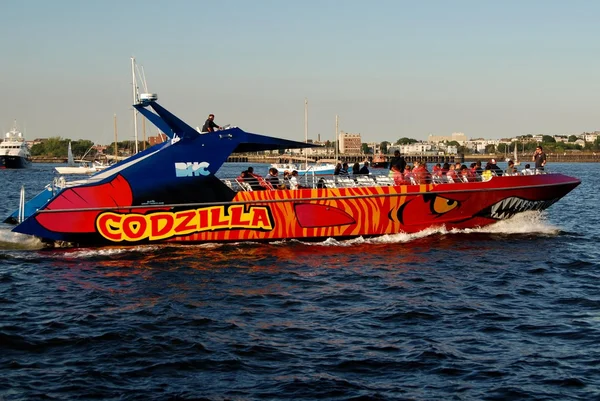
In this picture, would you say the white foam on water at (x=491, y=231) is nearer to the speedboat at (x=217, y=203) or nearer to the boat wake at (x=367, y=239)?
the boat wake at (x=367, y=239)

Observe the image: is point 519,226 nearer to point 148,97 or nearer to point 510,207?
point 510,207

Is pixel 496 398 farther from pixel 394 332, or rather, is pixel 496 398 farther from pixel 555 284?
pixel 555 284

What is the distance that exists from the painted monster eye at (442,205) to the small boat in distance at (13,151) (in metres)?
100

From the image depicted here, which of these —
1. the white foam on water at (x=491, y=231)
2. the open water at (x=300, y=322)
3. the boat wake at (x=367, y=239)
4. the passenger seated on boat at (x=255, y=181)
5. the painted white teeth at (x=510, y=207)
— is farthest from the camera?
the painted white teeth at (x=510, y=207)

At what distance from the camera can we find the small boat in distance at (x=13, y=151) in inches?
4341

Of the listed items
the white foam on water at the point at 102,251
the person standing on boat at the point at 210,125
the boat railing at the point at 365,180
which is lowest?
the white foam on water at the point at 102,251

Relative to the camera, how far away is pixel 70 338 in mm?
11602

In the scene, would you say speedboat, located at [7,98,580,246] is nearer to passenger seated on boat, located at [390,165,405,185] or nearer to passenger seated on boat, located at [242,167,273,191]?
passenger seated on boat, located at [390,165,405,185]

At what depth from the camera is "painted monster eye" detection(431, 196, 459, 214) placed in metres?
21.8

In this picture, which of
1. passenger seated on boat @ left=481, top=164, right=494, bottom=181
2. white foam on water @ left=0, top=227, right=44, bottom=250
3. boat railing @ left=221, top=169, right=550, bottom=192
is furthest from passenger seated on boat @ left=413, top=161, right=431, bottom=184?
white foam on water @ left=0, top=227, right=44, bottom=250

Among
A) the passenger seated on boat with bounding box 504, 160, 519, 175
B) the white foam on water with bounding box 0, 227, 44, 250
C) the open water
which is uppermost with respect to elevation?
the passenger seated on boat with bounding box 504, 160, 519, 175

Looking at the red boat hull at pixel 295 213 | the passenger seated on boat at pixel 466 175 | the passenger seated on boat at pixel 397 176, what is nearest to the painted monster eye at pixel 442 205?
the red boat hull at pixel 295 213

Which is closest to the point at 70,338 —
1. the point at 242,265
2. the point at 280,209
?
the point at 242,265

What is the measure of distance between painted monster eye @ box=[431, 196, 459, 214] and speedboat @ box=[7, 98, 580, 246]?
0.10 feet
